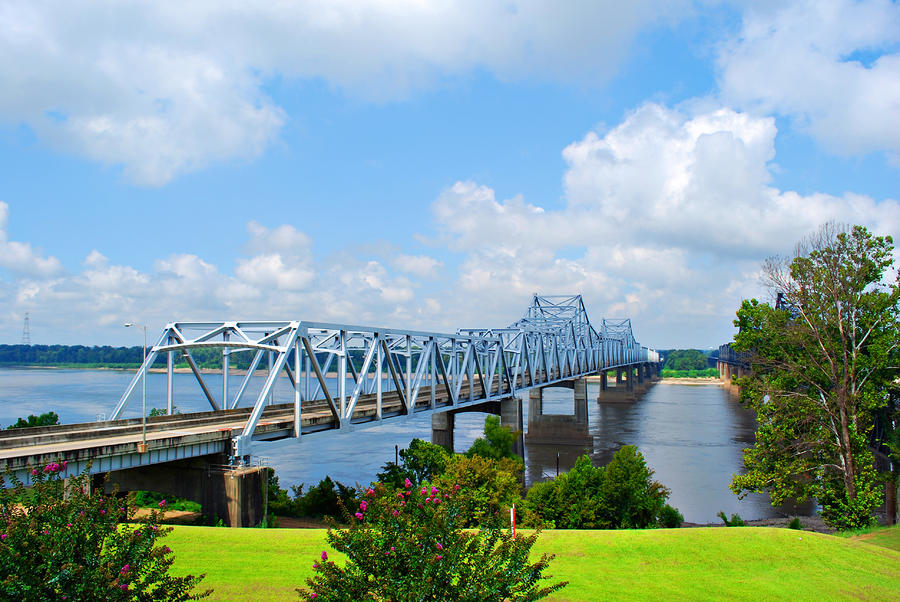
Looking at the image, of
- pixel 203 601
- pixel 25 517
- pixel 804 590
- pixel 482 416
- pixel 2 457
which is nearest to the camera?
pixel 25 517

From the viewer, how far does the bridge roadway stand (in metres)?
21.1

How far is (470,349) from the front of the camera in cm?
5491

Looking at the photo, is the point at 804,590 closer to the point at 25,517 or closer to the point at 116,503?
the point at 116,503

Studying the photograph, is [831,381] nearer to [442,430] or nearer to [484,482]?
[484,482]

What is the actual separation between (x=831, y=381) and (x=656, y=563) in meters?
16.5

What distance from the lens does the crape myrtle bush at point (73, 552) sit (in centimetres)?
878

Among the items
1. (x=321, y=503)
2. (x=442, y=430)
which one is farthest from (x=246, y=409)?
(x=442, y=430)

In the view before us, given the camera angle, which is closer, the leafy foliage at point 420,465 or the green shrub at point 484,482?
the green shrub at point 484,482

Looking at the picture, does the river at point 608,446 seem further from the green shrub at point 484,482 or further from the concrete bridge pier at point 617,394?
the concrete bridge pier at point 617,394

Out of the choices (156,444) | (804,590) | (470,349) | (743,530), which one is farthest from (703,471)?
(156,444)

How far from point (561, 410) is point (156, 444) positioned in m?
99.8

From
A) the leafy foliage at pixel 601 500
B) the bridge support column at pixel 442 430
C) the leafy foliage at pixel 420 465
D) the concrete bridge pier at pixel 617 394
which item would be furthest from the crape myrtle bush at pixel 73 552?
the concrete bridge pier at pixel 617 394

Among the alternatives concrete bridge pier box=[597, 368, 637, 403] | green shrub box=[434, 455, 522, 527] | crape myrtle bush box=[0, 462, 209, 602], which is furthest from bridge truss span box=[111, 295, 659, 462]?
concrete bridge pier box=[597, 368, 637, 403]

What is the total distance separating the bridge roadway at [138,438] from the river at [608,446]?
1334 mm
